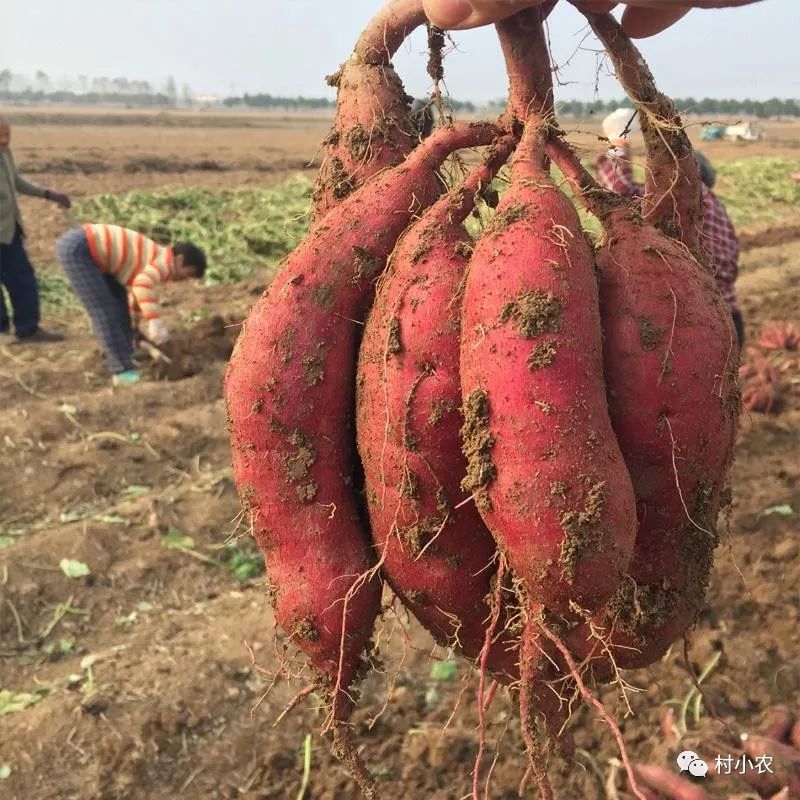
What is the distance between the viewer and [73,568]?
3.97 m

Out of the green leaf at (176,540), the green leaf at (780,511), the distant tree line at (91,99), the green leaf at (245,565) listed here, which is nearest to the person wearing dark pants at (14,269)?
the green leaf at (176,540)

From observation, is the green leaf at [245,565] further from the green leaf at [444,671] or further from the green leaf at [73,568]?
the green leaf at [444,671]

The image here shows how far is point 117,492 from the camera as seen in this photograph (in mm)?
4754

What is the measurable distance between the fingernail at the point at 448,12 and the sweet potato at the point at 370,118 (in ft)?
0.83

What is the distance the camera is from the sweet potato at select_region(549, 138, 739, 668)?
1.35 m

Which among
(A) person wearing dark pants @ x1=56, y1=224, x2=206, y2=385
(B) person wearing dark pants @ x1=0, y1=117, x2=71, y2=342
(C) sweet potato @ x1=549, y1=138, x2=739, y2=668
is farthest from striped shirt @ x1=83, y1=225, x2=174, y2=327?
(C) sweet potato @ x1=549, y1=138, x2=739, y2=668

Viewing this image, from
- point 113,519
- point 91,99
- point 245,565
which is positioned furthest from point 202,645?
point 91,99

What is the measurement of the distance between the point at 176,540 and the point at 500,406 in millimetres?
3341

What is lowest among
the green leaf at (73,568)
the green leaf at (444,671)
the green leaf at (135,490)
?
the green leaf at (444,671)

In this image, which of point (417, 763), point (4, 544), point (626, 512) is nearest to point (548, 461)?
point (626, 512)

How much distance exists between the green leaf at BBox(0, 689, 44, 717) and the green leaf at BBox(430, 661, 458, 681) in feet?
5.20

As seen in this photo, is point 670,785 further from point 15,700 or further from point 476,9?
point 15,700

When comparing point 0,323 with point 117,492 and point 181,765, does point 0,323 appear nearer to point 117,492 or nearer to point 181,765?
point 117,492

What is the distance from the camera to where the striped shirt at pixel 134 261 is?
6586 millimetres
